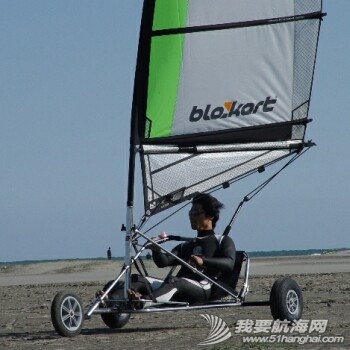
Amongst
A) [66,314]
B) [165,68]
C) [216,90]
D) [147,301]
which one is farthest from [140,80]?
[66,314]

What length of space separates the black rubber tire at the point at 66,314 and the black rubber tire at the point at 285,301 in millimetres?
1739

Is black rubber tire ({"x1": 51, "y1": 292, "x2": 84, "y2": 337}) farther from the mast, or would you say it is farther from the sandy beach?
the mast

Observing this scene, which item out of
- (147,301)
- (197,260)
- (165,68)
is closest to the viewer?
(147,301)

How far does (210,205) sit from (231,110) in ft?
3.19

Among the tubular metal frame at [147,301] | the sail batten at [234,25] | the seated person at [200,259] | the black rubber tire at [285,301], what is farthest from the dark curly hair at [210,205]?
the sail batten at [234,25]

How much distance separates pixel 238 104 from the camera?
11.5 meters

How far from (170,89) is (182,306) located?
1.98 m

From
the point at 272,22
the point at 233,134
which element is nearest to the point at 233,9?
the point at 272,22

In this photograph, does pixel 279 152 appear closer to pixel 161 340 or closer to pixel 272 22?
pixel 272 22

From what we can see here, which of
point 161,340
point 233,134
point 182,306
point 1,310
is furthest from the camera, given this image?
point 1,310

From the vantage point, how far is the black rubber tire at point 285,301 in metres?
10.9

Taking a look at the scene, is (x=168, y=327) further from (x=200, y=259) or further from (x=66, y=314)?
(x=66, y=314)

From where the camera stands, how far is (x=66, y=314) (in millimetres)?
10305

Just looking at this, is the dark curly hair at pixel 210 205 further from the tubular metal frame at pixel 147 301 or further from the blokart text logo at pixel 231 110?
the blokart text logo at pixel 231 110
